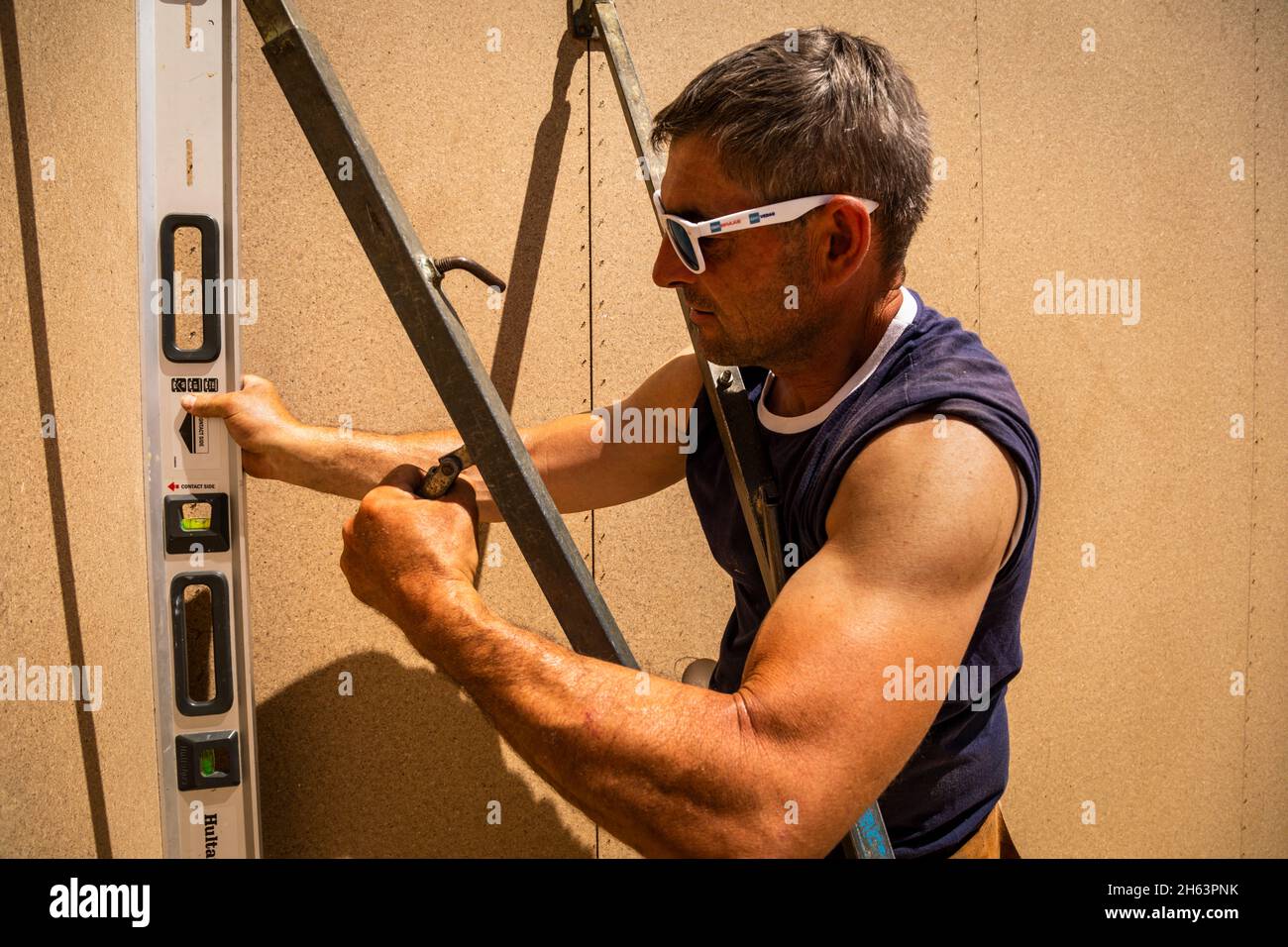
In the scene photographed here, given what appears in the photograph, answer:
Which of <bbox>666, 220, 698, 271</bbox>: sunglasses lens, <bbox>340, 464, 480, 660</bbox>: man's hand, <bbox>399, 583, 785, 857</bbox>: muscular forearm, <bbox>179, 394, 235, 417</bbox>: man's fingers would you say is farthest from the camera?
<bbox>179, 394, 235, 417</bbox>: man's fingers

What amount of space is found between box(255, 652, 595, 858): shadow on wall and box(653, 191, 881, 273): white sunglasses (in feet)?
3.11

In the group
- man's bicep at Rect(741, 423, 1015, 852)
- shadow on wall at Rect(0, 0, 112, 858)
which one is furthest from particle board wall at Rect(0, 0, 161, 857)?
man's bicep at Rect(741, 423, 1015, 852)

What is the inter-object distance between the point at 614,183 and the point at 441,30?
0.39 m

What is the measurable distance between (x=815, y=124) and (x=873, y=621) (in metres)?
0.55

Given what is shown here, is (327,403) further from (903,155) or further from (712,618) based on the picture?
(903,155)

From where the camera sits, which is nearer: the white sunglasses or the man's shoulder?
the man's shoulder

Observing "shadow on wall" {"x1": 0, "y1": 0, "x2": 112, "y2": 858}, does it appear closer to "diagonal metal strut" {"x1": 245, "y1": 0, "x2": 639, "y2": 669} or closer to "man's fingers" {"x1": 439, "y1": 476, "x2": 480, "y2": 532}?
"diagonal metal strut" {"x1": 245, "y1": 0, "x2": 639, "y2": 669}

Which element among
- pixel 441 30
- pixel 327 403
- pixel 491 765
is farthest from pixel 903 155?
pixel 491 765

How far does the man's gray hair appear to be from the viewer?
2.99ft

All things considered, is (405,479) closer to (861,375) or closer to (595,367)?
(861,375)

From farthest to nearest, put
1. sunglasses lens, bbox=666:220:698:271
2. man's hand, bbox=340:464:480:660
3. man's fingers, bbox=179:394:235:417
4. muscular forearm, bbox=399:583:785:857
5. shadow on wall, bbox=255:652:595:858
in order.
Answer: shadow on wall, bbox=255:652:595:858, man's fingers, bbox=179:394:235:417, sunglasses lens, bbox=666:220:698:271, man's hand, bbox=340:464:480:660, muscular forearm, bbox=399:583:785:857

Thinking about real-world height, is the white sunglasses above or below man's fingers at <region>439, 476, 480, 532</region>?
above
